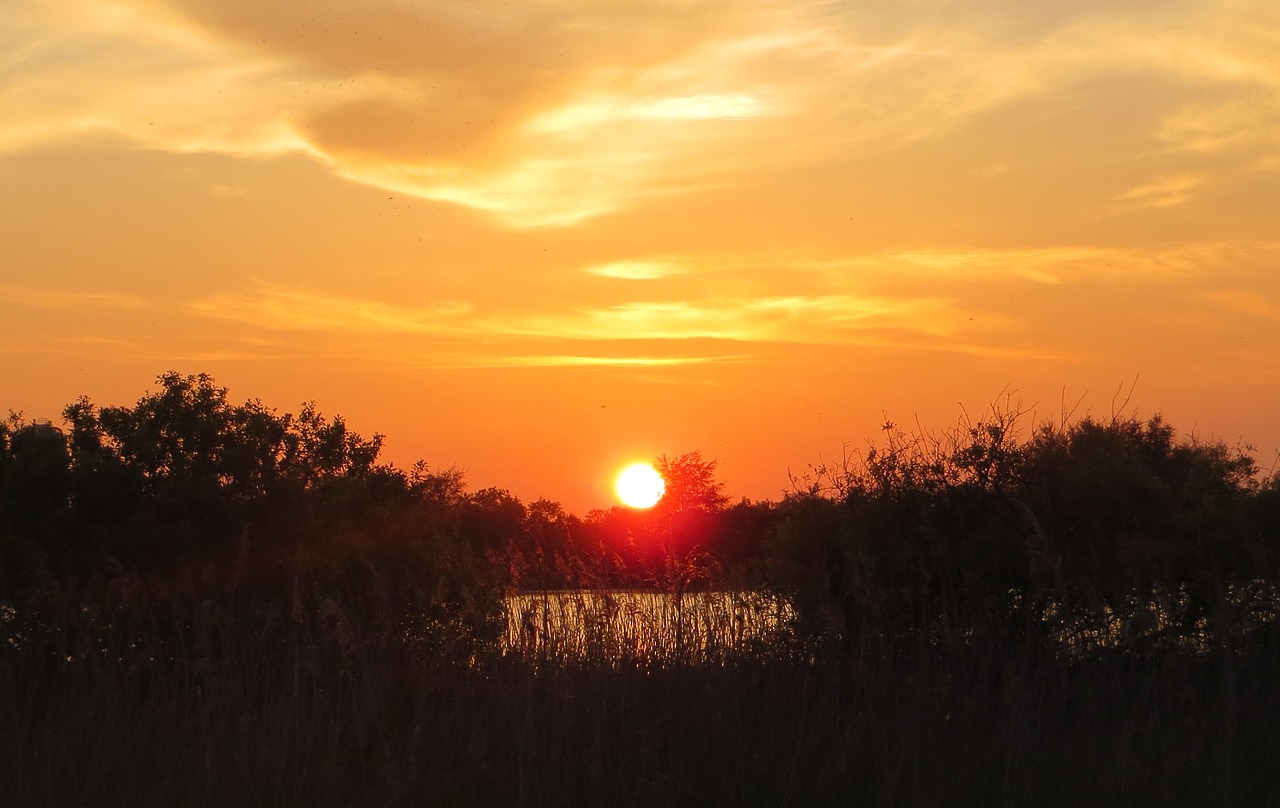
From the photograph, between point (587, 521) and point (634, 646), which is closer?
point (634, 646)

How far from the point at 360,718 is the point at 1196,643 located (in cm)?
705

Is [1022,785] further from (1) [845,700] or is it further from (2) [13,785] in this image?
(2) [13,785]

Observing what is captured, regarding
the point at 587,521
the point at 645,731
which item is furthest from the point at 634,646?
the point at 587,521

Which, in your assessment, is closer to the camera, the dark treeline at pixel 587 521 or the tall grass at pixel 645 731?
the tall grass at pixel 645 731

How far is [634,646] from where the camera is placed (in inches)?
364

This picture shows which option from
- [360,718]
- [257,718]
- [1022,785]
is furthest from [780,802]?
[257,718]

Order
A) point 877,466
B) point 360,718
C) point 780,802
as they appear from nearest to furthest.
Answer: point 780,802 → point 360,718 → point 877,466

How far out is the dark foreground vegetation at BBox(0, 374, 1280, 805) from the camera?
7.65 meters

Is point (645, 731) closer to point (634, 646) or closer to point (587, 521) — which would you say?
point (634, 646)

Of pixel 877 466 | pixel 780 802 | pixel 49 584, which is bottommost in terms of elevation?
pixel 780 802

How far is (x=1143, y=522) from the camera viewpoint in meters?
13.4

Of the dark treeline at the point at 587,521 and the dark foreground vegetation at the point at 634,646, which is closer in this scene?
the dark foreground vegetation at the point at 634,646

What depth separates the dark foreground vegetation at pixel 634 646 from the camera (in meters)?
7.65

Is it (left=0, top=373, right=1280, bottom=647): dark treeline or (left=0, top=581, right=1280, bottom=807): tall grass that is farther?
(left=0, top=373, right=1280, bottom=647): dark treeline
